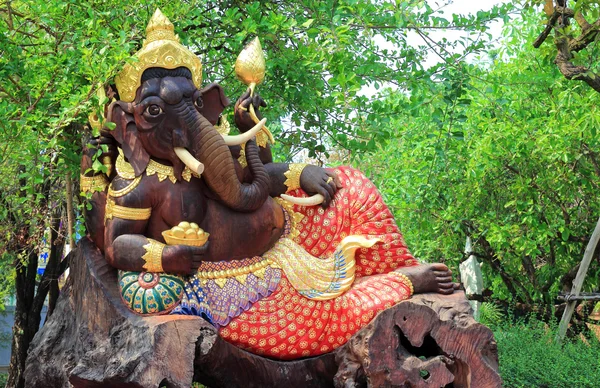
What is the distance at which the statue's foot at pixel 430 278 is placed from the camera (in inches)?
165

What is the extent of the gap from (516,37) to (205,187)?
7.05 metres

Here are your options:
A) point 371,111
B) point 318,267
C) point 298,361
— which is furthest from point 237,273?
point 371,111

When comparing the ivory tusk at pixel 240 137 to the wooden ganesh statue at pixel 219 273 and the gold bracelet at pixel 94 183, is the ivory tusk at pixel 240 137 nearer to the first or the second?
the wooden ganesh statue at pixel 219 273

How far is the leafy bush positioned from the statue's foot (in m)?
2.40

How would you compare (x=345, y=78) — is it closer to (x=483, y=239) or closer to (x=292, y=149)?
(x=292, y=149)

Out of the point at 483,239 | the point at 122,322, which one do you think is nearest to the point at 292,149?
the point at 122,322

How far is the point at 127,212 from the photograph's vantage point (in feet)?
12.6

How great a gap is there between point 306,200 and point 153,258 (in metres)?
0.86

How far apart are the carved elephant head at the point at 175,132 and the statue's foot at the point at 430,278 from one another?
Result: 3.04 feet

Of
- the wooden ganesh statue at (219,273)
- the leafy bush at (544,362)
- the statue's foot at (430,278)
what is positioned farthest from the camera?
the leafy bush at (544,362)

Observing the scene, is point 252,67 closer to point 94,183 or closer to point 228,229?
point 228,229

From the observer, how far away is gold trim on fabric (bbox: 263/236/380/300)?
161 inches

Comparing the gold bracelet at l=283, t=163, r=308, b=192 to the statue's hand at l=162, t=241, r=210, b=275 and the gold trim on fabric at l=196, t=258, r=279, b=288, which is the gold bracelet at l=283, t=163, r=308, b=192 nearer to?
the gold trim on fabric at l=196, t=258, r=279, b=288

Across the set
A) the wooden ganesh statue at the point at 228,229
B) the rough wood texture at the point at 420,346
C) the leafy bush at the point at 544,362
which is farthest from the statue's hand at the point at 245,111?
the leafy bush at the point at 544,362
